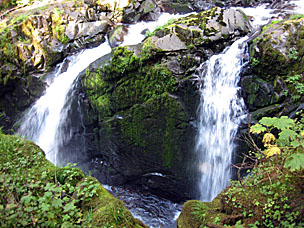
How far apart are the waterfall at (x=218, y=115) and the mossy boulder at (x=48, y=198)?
378 cm

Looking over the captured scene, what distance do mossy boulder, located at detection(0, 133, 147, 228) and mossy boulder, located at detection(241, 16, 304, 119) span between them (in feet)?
14.3

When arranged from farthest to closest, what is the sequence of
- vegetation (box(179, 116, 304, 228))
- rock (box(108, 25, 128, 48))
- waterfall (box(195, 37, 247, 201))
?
rock (box(108, 25, 128, 48)) → waterfall (box(195, 37, 247, 201)) → vegetation (box(179, 116, 304, 228))

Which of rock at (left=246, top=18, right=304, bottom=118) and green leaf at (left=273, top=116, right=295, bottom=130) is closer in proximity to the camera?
green leaf at (left=273, top=116, right=295, bottom=130)

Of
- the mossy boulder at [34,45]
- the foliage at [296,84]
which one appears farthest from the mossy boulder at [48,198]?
the mossy boulder at [34,45]

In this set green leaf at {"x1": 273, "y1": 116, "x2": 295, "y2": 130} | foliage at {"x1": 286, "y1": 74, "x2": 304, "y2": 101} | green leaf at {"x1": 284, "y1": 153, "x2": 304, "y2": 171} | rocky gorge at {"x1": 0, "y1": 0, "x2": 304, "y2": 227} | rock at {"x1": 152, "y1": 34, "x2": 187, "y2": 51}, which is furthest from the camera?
rock at {"x1": 152, "y1": 34, "x2": 187, "y2": 51}

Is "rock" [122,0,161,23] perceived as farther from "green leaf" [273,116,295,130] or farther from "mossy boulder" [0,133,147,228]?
"green leaf" [273,116,295,130]

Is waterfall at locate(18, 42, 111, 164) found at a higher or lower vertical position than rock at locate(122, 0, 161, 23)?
lower

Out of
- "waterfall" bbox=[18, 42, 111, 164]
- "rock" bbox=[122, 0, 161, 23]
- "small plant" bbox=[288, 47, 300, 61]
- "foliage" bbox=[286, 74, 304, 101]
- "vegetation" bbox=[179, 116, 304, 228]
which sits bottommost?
"waterfall" bbox=[18, 42, 111, 164]

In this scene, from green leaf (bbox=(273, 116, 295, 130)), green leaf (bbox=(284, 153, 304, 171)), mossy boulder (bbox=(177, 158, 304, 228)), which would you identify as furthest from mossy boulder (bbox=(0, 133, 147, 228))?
green leaf (bbox=(273, 116, 295, 130))

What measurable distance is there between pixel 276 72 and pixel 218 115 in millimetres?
1740

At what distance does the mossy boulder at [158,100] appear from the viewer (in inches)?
249

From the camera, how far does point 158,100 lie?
21.2 feet

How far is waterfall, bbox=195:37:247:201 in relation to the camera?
234 inches

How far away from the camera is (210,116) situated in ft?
20.1
